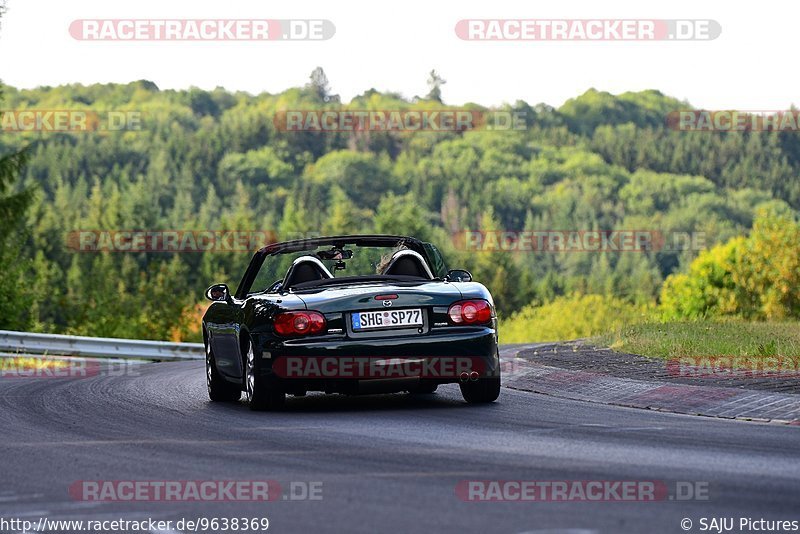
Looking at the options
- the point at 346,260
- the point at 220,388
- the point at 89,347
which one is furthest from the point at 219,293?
the point at 89,347

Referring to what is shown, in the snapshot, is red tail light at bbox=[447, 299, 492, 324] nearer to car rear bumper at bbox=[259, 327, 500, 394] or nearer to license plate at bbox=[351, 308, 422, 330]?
car rear bumper at bbox=[259, 327, 500, 394]

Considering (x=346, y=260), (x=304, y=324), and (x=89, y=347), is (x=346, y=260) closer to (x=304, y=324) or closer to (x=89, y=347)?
(x=304, y=324)

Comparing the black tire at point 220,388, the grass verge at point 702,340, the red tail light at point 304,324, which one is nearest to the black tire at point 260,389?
the red tail light at point 304,324

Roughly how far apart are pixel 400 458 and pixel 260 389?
3.39 meters

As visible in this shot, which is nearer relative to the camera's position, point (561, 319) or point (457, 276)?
point (457, 276)

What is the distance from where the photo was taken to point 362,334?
10859 millimetres

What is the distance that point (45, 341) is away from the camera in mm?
25984

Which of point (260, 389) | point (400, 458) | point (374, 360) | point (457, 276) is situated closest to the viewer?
point (400, 458)

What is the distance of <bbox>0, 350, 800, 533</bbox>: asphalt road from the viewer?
20.1ft

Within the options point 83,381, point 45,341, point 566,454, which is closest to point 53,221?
point 45,341

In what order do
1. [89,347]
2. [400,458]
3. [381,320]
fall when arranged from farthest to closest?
[89,347] → [381,320] → [400,458]

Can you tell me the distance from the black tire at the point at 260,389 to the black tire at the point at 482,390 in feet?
5.01

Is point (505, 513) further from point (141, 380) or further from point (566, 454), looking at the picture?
point (141, 380)

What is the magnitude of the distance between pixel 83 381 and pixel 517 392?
239 inches
